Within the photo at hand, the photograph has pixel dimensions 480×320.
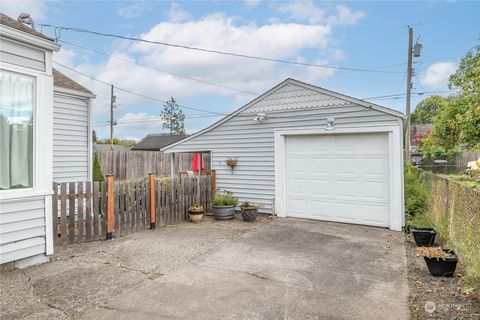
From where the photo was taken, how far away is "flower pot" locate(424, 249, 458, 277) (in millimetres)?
3705

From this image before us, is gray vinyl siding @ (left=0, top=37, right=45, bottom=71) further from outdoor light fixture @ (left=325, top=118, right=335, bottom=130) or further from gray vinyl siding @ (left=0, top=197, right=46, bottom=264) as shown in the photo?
outdoor light fixture @ (left=325, top=118, right=335, bottom=130)

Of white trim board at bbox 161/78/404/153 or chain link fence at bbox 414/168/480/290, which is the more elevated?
white trim board at bbox 161/78/404/153

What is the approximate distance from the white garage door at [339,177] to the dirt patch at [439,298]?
9.45ft

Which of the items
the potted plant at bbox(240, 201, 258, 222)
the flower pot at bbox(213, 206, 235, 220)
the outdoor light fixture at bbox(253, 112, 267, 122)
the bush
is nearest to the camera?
the potted plant at bbox(240, 201, 258, 222)

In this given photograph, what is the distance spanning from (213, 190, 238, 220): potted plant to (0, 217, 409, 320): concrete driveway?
1704mm

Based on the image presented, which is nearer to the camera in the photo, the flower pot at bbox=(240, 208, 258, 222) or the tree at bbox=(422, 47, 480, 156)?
the tree at bbox=(422, 47, 480, 156)

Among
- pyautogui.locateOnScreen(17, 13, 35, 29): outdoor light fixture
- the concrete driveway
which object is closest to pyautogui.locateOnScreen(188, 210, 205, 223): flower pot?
the concrete driveway

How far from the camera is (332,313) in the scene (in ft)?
9.42

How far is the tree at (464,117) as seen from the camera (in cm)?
575

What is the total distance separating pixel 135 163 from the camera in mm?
14094

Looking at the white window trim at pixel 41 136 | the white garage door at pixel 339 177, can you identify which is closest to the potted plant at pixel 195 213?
the white garage door at pixel 339 177

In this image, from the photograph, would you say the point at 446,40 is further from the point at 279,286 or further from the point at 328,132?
the point at 279,286

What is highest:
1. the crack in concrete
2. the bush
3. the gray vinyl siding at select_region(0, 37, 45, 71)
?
the gray vinyl siding at select_region(0, 37, 45, 71)

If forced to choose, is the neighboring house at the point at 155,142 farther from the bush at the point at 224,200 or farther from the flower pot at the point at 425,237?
the flower pot at the point at 425,237
